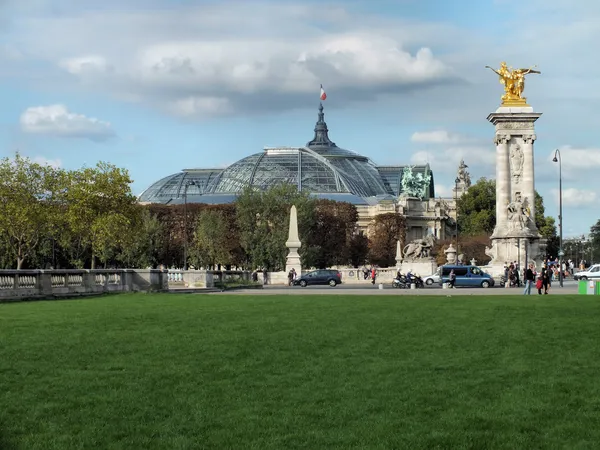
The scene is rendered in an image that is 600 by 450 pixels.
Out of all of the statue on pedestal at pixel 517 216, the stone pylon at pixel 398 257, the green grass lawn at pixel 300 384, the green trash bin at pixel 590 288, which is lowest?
the green grass lawn at pixel 300 384

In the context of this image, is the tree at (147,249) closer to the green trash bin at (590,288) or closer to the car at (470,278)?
the car at (470,278)

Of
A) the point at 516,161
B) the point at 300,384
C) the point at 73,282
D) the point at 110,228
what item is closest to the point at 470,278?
the point at 516,161

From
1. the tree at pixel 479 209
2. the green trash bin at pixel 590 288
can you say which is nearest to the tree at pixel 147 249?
the tree at pixel 479 209

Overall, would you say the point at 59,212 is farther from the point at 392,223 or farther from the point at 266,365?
the point at 392,223

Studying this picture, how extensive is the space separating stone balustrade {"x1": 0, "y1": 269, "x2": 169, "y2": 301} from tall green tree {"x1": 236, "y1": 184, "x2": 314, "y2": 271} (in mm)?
47091

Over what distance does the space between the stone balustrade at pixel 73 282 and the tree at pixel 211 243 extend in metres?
52.5

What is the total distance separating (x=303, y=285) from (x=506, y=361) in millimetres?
60456

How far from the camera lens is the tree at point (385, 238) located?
14275cm

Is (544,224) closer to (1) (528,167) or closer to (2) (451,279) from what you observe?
(1) (528,167)

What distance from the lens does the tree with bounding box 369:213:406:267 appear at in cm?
14275

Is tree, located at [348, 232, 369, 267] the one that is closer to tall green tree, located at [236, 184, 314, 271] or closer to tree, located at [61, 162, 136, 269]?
tall green tree, located at [236, 184, 314, 271]

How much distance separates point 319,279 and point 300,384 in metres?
64.6

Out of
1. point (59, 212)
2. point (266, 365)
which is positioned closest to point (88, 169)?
point (59, 212)

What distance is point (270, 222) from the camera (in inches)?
4328
